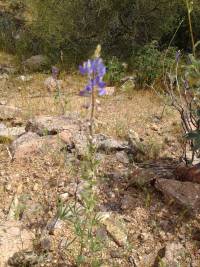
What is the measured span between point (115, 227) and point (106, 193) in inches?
17.6

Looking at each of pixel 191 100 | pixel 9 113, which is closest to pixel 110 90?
pixel 9 113

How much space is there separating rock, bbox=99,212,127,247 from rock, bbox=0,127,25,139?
167 cm

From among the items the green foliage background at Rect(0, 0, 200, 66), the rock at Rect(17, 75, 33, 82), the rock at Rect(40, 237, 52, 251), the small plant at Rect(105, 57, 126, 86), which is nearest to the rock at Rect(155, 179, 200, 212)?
the rock at Rect(40, 237, 52, 251)

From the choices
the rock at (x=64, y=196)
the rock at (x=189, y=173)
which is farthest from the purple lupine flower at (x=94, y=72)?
the rock at (x=189, y=173)

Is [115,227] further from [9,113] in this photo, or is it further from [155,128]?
[9,113]

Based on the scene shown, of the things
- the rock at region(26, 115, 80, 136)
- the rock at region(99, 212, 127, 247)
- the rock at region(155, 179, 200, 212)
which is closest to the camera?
the rock at region(99, 212, 127, 247)

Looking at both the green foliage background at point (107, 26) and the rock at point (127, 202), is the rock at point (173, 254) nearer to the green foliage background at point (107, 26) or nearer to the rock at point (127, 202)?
the rock at point (127, 202)

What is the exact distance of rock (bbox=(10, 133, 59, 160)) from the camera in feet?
13.6

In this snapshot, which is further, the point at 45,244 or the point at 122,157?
the point at 122,157

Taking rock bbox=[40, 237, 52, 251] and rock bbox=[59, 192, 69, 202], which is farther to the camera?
rock bbox=[59, 192, 69, 202]

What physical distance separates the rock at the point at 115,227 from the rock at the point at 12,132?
167 centimetres

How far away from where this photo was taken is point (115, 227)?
3238 millimetres

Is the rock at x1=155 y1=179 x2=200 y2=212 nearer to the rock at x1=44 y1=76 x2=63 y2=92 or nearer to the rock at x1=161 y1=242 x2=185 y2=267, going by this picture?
the rock at x1=161 y1=242 x2=185 y2=267

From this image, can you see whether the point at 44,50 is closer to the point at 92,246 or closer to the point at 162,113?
the point at 162,113
